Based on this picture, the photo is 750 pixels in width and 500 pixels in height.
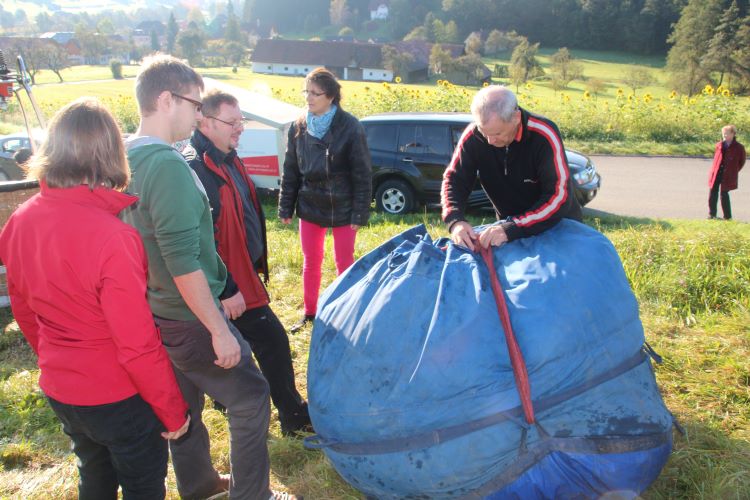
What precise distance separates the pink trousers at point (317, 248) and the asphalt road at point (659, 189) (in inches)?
269

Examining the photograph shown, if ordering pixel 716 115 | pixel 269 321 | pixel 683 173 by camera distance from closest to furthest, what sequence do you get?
pixel 269 321
pixel 683 173
pixel 716 115

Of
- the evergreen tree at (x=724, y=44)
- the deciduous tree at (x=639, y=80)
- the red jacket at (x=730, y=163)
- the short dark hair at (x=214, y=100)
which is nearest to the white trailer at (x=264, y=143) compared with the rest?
the red jacket at (x=730, y=163)

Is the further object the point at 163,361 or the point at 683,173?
the point at 683,173

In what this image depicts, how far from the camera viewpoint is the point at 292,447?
10.1 ft

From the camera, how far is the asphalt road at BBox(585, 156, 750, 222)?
10398 millimetres

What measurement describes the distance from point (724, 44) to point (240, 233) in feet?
162

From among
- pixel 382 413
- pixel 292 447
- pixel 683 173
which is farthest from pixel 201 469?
pixel 683 173

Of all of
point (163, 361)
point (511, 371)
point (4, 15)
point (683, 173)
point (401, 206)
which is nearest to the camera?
point (163, 361)

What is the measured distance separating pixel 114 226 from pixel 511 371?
1482 mm

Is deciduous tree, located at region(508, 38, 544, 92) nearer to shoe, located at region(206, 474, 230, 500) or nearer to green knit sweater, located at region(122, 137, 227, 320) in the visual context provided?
shoe, located at region(206, 474, 230, 500)

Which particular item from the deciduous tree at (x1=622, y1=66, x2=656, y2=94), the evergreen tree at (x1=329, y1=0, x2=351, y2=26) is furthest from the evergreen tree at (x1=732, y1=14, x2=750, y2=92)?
the evergreen tree at (x1=329, y1=0, x2=351, y2=26)

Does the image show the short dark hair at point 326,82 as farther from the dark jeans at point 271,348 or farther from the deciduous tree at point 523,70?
the deciduous tree at point 523,70

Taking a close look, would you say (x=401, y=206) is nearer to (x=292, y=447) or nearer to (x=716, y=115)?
(x=292, y=447)

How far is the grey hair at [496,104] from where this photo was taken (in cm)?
294
